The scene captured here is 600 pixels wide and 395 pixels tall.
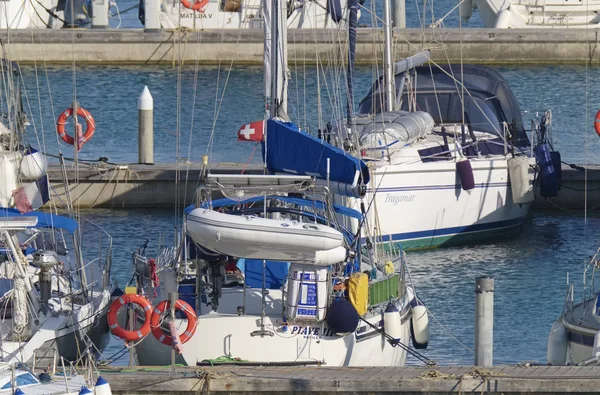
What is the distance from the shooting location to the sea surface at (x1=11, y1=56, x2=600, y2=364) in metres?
25.5

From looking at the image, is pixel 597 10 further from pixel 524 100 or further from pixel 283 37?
pixel 283 37

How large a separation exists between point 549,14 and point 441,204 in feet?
82.0

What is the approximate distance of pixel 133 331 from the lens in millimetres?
19562

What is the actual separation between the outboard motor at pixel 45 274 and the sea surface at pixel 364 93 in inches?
74.2

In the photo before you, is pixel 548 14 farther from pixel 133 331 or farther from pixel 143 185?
pixel 133 331

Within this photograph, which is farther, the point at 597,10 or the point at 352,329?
the point at 597,10

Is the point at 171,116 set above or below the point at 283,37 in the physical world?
below

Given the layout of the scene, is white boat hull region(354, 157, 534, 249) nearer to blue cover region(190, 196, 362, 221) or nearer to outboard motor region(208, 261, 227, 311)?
blue cover region(190, 196, 362, 221)

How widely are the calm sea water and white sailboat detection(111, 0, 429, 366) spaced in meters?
1.83

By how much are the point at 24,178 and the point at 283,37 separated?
13.4 feet

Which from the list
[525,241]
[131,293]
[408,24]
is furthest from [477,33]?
[131,293]

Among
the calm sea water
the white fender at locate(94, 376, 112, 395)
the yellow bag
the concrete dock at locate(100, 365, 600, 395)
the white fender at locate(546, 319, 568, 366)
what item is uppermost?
the yellow bag

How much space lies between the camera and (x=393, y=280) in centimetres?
2173

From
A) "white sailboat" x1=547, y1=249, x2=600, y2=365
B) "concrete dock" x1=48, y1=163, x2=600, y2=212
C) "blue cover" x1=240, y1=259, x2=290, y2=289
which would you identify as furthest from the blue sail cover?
"concrete dock" x1=48, y1=163, x2=600, y2=212
